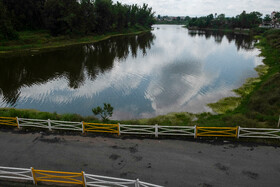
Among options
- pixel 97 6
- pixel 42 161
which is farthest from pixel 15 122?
pixel 97 6

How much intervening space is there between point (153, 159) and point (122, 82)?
25.2m

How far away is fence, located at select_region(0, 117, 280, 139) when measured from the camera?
16938 mm

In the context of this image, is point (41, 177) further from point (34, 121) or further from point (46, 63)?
point (46, 63)

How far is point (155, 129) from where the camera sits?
699 inches

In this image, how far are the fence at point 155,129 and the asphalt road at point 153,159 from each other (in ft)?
3.00

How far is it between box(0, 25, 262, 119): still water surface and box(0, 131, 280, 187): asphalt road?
344 inches

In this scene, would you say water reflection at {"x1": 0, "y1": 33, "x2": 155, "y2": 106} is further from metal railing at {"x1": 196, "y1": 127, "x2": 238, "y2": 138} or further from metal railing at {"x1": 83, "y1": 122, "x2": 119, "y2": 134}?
metal railing at {"x1": 196, "y1": 127, "x2": 238, "y2": 138}

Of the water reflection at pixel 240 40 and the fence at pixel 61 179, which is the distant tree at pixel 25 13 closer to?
the water reflection at pixel 240 40

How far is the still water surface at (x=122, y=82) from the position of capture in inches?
1122

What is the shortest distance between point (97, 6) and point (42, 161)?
11619 centimetres

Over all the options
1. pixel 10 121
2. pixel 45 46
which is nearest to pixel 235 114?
pixel 10 121

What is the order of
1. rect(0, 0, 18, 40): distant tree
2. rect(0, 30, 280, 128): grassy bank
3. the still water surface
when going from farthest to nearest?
rect(0, 0, 18, 40): distant tree < the still water surface < rect(0, 30, 280, 128): grassy bank

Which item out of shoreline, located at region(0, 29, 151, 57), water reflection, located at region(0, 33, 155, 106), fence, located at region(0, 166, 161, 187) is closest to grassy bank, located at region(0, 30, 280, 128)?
fence, located at region(0, 166, 161, 187)

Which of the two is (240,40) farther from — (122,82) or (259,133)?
(259,133)
